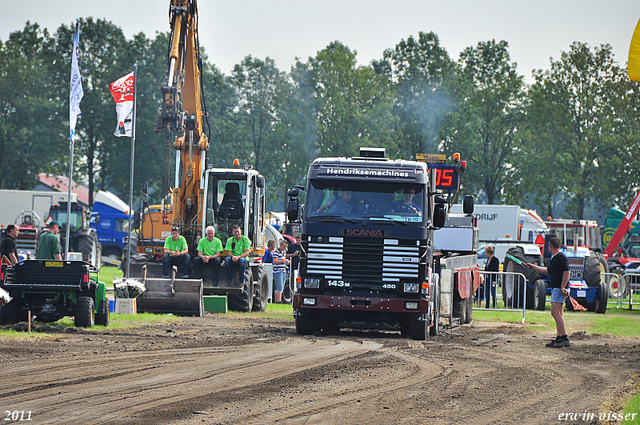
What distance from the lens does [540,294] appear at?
24.9 metres

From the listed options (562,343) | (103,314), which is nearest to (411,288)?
(562,343)

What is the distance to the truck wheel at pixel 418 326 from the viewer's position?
1523 centimetres

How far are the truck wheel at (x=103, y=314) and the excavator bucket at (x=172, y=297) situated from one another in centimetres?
306

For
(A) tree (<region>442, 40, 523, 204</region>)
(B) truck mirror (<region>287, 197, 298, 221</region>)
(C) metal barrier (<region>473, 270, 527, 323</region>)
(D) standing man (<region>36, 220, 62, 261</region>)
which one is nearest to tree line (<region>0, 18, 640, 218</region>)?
(A) tree (<region>442, 40, 523, 204</region>)

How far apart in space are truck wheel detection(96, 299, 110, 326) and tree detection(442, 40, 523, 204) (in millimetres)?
43982

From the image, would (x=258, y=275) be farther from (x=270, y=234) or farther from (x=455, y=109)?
(x=455, y=109)

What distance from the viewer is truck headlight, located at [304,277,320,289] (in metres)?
15.1

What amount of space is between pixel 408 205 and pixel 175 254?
26.0 feet

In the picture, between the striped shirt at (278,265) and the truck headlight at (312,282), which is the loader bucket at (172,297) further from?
the striped shirt at (278,265)

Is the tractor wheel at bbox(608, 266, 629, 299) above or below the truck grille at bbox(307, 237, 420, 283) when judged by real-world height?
below

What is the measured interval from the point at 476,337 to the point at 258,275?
7.63 meters

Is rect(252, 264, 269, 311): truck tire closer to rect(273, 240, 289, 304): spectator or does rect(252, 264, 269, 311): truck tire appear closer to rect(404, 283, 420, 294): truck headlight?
rect(273, 240, 289, 304): spectator

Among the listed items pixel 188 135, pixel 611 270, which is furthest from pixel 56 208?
pixel 611 270

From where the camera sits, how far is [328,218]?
15.0m
